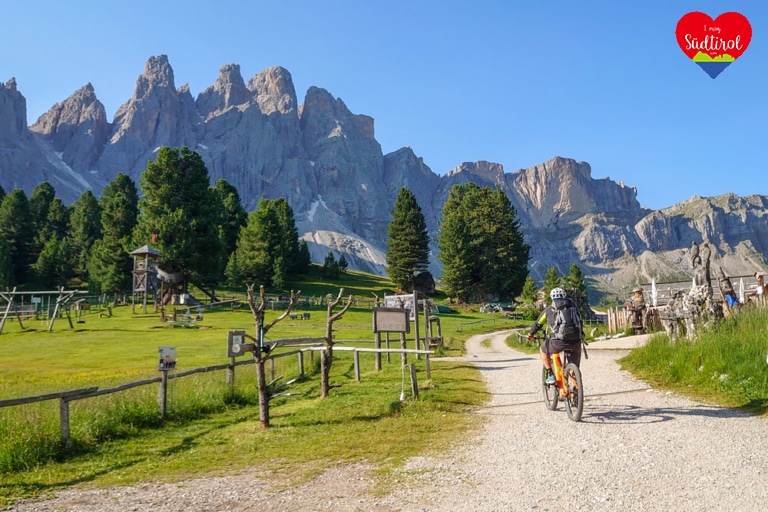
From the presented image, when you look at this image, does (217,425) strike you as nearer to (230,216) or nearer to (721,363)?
(721,363)

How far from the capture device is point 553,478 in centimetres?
682

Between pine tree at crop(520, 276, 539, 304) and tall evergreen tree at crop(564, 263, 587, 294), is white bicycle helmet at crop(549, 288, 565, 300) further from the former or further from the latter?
pine tree at crop(520, 276, 539, 304)

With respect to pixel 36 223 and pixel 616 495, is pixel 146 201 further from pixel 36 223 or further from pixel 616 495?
pixel 616 495

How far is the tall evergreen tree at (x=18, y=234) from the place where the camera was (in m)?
85.4

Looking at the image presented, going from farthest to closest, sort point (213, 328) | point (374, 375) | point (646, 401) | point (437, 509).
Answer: point (213, 328) → point (374, 375) → point (646, 401) → point (437, 509)

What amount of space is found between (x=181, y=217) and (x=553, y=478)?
184ft

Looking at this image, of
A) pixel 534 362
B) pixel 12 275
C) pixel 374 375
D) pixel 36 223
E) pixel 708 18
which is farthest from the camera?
pixel 36 223

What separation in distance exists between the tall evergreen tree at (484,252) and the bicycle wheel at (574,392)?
2527 inches

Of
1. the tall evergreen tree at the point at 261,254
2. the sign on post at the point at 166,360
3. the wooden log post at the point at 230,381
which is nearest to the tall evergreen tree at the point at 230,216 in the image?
the tall evergreen tree at the point at 261,254

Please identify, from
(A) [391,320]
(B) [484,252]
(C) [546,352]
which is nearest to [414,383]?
(C) [546,352]

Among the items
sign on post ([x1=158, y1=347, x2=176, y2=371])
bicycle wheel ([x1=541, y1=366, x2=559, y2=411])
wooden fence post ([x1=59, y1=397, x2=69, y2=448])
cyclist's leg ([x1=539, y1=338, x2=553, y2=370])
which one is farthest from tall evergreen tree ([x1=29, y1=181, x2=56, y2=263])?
cyclist's leg ([x1=539, y1=338, x2=553, y2=370])

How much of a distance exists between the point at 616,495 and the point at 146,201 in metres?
61.5

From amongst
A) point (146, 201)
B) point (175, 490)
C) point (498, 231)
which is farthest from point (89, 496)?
point (498, 231)

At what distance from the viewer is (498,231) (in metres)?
80.4
